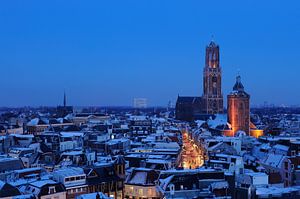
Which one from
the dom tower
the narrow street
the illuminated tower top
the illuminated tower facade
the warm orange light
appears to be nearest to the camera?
the narrow street

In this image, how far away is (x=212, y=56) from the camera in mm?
162625

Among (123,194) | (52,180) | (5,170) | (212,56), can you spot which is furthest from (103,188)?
(212,56)

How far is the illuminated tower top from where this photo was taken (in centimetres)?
16062

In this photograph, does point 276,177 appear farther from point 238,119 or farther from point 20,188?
point 238,119

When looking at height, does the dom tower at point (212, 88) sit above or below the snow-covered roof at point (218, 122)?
above

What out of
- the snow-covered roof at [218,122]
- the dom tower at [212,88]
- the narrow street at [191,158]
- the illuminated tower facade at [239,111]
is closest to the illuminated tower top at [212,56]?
the dom tower at [212,88]

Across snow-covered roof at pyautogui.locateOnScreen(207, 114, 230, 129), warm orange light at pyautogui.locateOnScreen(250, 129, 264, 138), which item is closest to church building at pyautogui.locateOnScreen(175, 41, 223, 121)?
snow-covered roof at pyautogui.locateOnScreen(207, 114, 230, 129)

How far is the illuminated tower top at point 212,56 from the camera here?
527 feet

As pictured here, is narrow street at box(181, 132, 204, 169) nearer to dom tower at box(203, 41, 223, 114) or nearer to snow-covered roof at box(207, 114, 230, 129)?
snow-covered roof at box(207, 114, 230, 129)

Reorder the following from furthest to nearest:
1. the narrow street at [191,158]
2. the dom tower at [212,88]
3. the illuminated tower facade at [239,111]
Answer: the dom tower at [212,88] → the illuminated tower facade at [239,111] → the narrow street at [191,158]

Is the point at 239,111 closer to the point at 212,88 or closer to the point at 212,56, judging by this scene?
the point at 212,88

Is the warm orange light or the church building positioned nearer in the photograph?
the warm orange light

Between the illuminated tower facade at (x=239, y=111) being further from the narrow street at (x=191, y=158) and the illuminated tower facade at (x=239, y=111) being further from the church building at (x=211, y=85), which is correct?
the church building at (x=211, y=85)

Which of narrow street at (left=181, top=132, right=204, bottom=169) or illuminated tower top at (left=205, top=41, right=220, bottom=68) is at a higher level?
illuminated tower top at (left=205, top=41, right=220, bottom=68)
